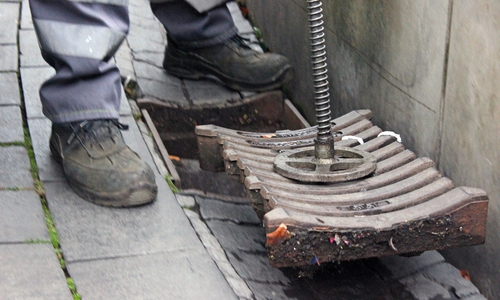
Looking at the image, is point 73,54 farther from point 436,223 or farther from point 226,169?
point 436,223

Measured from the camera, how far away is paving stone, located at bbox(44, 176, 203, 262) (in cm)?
185

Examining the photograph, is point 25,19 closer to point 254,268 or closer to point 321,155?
point 321,155

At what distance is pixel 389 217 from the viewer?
1.77 meters

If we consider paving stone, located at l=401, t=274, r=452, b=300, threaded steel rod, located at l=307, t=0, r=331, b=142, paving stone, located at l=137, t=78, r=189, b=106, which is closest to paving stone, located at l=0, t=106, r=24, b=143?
paving stone, located at l=137, t=78, r=189, b=106

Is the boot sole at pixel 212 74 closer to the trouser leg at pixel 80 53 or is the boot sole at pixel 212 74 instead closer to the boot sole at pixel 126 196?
the trouser leg at pixel 80 53

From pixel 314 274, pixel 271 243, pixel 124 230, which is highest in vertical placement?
pixel 271 243

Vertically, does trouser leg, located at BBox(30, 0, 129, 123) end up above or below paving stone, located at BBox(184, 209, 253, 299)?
above

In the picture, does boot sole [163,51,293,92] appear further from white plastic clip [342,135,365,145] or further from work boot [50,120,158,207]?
work boot [50,120,158,207]

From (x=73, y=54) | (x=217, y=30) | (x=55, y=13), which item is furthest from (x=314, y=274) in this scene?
(x=217, y=30)

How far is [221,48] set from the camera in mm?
3104

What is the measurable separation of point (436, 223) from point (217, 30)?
5.41 ft

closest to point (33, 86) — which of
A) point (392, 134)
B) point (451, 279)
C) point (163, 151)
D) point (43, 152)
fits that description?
point (43, 152)

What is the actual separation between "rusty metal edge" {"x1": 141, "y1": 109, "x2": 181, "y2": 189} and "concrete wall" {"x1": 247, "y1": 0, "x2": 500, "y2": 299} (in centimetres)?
76

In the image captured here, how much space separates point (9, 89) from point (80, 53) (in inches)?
33.9
